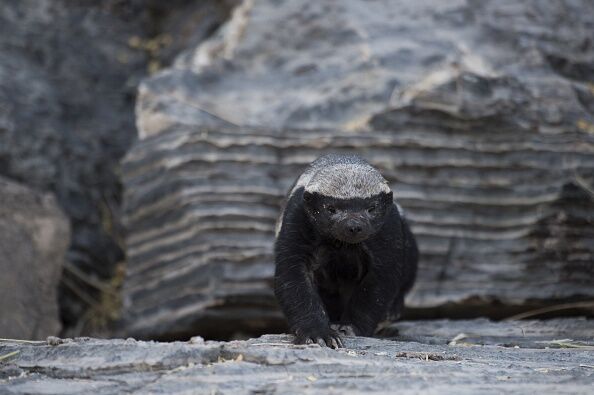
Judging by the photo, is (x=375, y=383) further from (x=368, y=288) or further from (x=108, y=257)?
(x=108, y=257)

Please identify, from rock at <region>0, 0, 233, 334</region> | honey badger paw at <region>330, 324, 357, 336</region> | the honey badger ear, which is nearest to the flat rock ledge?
honey badger paw at <region>330, 324, 357, 336</region>

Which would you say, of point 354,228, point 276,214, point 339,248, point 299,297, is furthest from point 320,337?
point 276,214

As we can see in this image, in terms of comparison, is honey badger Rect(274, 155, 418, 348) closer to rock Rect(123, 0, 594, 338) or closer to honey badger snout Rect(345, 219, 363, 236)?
honey badger snout Rect(345, 219, 363, 236)

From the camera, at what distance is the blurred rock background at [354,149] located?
27.4 feet

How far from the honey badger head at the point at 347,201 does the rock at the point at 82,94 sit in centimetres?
406

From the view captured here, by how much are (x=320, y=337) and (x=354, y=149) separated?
3135mm

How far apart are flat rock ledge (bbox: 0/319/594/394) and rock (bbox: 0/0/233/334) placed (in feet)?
14.8

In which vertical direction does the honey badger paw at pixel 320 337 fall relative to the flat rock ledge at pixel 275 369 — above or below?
below

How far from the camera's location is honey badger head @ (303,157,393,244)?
19.7 ft

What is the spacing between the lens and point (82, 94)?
10453 millimetres

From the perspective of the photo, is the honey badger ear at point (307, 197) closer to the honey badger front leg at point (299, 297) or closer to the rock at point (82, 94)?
the honey badger front leg at point (299, 297)

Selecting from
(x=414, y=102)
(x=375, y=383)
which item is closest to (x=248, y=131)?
(x=414, y=102)

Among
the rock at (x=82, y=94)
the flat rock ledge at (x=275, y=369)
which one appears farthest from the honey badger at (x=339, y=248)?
the rock at (x=82, y=94)

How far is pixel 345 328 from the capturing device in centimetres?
624
